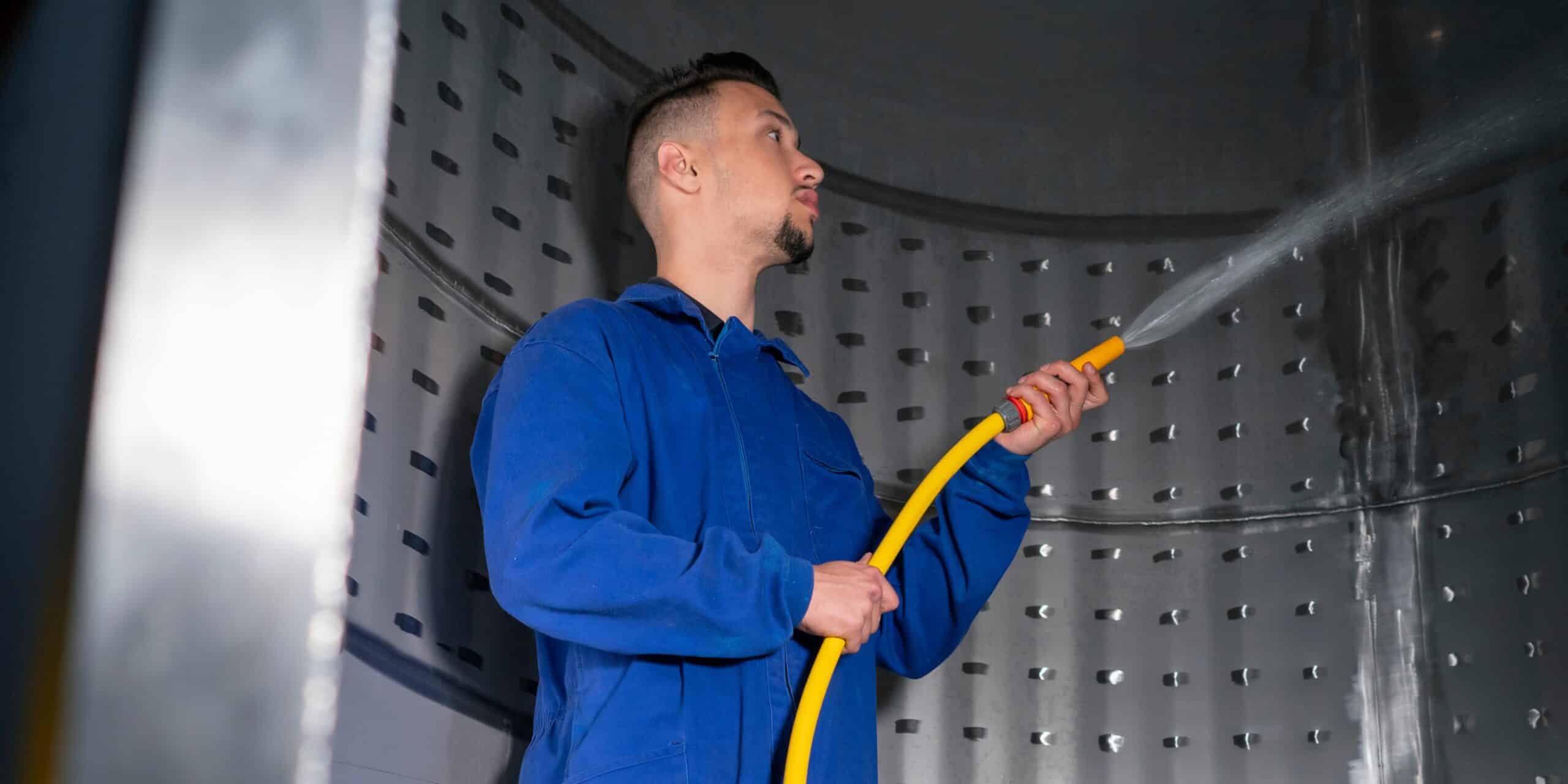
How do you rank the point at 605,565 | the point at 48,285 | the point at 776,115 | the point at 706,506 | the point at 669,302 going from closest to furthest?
the point at 48,285
the point at 605,565
the point at 706,506
the point at 669,302
the point at 776,115

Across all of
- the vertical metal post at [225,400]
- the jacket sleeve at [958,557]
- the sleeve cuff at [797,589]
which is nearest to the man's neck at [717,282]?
the jacket sleeve at [958,557]

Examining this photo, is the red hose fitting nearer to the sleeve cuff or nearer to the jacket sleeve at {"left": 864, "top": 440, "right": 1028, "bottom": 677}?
the jacket sleeve at {"left": 864, "top": 440, "right": 1028, "bottom": 677}

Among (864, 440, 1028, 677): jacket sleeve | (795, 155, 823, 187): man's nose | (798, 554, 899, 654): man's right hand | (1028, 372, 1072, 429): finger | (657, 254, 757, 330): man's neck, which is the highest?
(795, 155, 823, 187): man's nose

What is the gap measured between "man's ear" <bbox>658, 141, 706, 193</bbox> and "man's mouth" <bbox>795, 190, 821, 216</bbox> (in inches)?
4.7

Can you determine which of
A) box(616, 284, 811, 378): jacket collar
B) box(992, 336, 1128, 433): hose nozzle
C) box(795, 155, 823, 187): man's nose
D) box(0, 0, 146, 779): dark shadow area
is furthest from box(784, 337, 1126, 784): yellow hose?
box(0, 0, 146, 779): dark shadow area

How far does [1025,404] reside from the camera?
1555mm

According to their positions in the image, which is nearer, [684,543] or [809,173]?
[684,543]

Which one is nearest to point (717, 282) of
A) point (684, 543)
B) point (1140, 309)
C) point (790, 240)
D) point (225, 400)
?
point (790, 240)

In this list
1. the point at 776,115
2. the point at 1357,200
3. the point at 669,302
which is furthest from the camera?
the point at 1357,200

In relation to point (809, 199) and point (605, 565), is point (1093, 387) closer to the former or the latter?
point (809, 199)

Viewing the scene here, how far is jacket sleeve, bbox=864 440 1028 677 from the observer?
161 cm

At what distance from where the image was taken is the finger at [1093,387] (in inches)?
63.1

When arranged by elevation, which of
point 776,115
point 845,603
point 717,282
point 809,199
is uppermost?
point 776,115

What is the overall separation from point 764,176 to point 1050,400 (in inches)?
17.0
